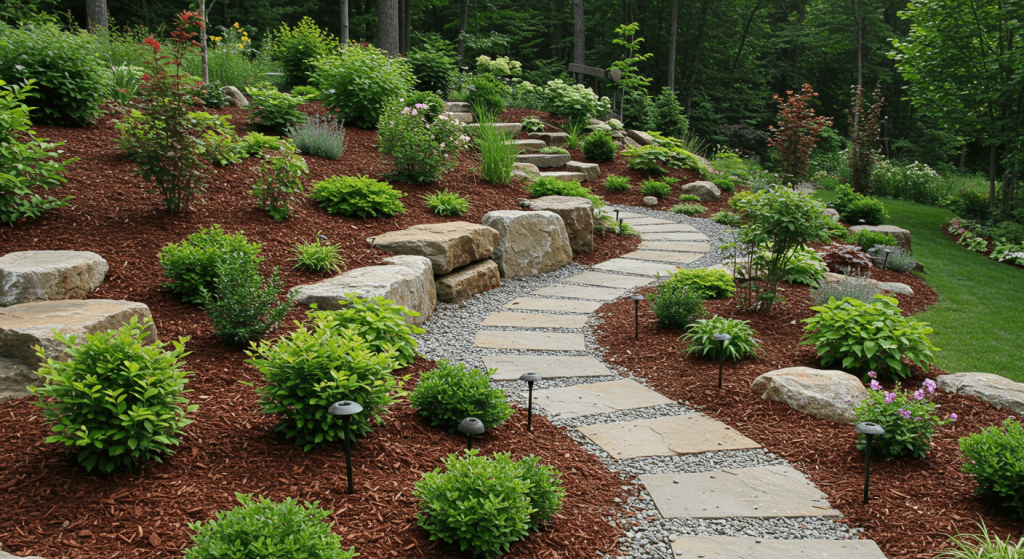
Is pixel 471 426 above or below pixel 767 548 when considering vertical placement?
above

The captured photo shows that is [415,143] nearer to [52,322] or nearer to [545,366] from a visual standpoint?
[545,366]

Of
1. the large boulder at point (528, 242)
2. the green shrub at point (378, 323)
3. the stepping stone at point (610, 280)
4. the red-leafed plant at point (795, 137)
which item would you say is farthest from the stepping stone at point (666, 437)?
the red-leafed plant at point (795, 137)

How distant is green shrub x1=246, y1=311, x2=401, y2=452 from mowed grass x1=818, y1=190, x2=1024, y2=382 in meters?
4.23

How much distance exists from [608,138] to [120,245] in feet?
31.3

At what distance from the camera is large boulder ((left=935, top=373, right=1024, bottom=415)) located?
3.55m

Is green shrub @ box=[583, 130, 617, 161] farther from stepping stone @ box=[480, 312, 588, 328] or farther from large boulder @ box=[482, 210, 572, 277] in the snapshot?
stepping stone @ box=[480, 312, 588, 328]

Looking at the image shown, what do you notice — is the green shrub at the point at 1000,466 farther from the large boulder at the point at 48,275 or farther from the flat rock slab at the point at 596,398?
the large boulder at the point at 48,275

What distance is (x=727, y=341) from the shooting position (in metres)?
4.11

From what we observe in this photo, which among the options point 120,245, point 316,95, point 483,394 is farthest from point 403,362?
point 316,95

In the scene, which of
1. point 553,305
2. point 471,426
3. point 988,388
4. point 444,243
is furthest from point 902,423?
point 444,243

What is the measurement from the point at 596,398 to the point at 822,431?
4.23 ft

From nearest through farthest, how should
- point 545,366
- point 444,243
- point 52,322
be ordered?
point 52,322
point 545,366
point 444,243

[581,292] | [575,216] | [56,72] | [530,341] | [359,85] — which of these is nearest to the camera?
[530,341]

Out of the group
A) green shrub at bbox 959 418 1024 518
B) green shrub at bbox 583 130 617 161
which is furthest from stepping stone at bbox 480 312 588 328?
green shrub at bbox 583 130 617 161
